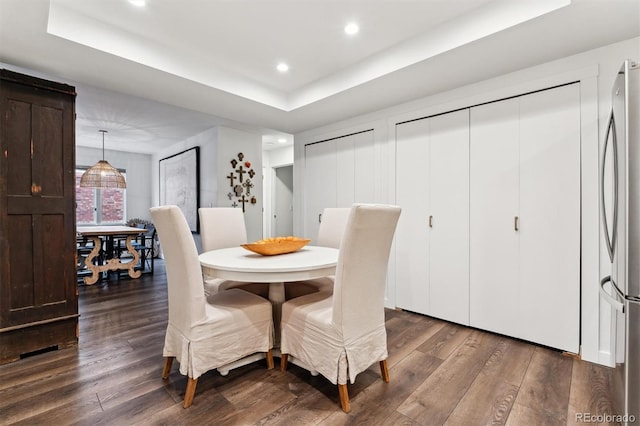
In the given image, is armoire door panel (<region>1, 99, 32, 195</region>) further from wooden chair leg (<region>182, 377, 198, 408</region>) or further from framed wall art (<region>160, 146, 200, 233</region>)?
framed wall art (<region>160, 146, 200, 233</region>)

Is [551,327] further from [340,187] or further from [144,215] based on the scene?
[144,215]

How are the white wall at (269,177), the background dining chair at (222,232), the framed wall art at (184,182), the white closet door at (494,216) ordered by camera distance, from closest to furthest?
the white closet door at (494,216)
the background dining chair at (222,232)
the framed wall art at (184,182)
the white wall at (269,177)

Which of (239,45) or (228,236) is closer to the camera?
(239,45)

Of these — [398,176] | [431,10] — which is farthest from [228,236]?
[431,10]

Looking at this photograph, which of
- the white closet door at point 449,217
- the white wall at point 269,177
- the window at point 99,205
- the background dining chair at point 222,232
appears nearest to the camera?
the background dining chair at point 222,232

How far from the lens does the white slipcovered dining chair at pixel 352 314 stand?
1597 millimetres

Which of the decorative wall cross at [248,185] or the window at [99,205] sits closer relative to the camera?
the decorative wall cross at [248,185]

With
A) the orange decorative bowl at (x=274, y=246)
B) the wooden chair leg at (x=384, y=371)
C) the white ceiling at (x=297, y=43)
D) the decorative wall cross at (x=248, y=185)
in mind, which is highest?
the white ceiling at (x=297, y=43)

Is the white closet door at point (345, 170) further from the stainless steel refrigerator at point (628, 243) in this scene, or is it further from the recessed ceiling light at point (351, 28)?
the stainless steel refrigerator at point (628, 243)

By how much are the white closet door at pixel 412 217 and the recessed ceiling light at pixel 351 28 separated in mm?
1197

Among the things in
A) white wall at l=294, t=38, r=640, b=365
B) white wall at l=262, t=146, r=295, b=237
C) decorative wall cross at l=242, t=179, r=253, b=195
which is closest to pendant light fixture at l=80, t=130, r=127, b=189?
decorative wall cross at l=242, t=179, r=253, b=195

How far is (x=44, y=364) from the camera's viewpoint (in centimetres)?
212

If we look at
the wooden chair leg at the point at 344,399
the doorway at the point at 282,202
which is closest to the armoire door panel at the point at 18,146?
the wooden chair leg at the point at 344,399

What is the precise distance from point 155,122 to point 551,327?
5291 mm
